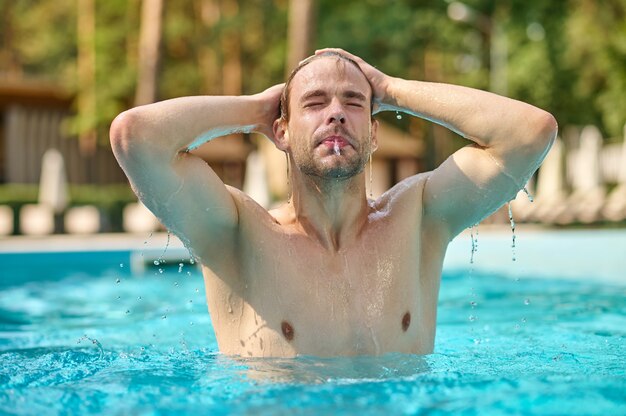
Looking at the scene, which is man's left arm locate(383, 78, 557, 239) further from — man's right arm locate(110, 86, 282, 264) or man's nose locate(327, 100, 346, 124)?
man's right arm locate(110, 86, 282, 264)

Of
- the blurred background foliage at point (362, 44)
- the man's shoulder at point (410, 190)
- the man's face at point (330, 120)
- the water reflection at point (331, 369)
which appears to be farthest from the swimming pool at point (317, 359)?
the blurred background foliage at point (362, 44)

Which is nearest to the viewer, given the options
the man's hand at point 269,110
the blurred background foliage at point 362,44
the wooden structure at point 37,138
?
the man's hand at point 269,110

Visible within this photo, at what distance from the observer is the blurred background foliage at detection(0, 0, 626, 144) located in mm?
23500

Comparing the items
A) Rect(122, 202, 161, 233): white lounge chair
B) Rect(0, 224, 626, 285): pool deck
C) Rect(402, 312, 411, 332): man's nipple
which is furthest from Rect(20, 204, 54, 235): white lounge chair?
Rect(402, 312, 411, 332): man's nipple

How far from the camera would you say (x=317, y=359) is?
2990 millimetres

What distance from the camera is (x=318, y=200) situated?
10.2ft

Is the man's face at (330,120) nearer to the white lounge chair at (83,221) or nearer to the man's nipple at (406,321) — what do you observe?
the man's nipple at (406,321)

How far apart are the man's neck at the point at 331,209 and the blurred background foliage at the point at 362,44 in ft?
59.7

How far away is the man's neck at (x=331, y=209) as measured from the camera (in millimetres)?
3092

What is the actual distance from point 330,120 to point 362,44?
19433 millimetres

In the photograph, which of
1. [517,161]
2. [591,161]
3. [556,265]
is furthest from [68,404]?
[591,161]

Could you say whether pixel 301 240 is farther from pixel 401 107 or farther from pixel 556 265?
pixel 556 265

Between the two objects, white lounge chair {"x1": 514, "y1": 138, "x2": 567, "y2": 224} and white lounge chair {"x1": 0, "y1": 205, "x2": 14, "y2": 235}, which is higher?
white lounge chair {"x1": 514, "y1": 138, "x2": 567, "y2": 224}

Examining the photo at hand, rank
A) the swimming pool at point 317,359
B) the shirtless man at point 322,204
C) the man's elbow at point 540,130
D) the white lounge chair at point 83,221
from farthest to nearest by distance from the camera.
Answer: the white lounge chair at point 83,221 < the man's elbow at point 540,130 < the shirtless man at point 322,204 < the swimming pool at point 317,359
